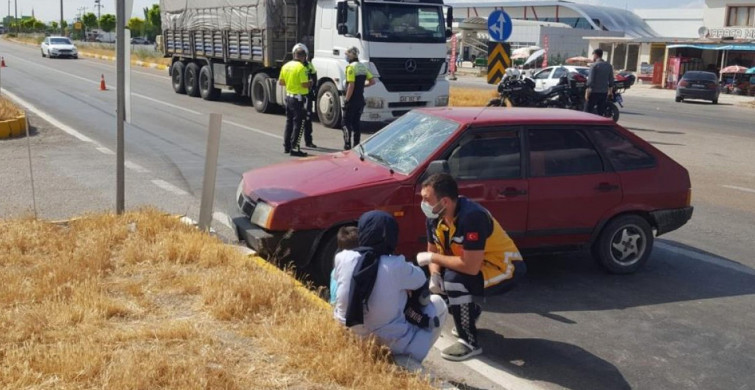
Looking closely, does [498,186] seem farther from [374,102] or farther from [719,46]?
[719,46]

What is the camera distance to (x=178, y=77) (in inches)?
997

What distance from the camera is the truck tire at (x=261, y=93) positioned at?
19422 millimetres

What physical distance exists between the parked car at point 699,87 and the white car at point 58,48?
38.5 m

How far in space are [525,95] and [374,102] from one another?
5.16 metres

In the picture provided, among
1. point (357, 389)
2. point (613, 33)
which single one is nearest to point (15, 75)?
point (357, 389)

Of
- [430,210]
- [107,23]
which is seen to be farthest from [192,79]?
[107,23]

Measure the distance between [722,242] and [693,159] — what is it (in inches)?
262

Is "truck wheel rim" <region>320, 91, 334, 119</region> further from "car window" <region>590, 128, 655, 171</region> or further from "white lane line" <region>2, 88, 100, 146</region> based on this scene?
"car window" <region>590, 128, 655, 171</region>

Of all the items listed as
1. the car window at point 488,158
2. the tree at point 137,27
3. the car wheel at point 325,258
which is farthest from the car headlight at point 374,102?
the tree at point 137,27

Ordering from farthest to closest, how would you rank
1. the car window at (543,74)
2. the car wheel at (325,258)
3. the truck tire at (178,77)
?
the car window at (543,74) < the truck tire at (178,77) < the car wheel at (325,258)

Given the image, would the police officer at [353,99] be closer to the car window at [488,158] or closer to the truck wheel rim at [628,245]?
the car window at [488,158]

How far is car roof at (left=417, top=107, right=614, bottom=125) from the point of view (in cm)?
655

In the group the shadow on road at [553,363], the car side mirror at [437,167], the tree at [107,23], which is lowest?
the shadow on road at [553,363]

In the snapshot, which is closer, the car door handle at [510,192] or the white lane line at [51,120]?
the car door handle at [510,192]
